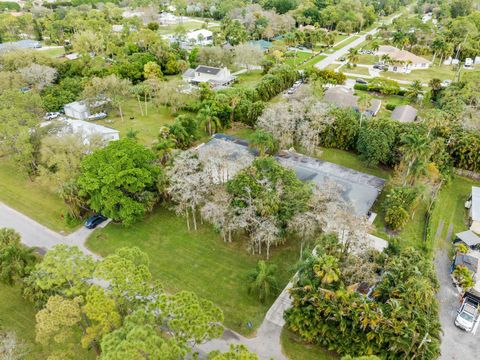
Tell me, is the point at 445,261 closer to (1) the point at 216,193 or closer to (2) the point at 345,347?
(2) the point at 345,347

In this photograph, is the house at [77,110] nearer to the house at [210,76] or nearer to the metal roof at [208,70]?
the house at [210,76]

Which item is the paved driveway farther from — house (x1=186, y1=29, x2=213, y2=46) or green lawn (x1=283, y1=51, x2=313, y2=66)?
house (x1=186, y1=29, x2=213, y2=46)

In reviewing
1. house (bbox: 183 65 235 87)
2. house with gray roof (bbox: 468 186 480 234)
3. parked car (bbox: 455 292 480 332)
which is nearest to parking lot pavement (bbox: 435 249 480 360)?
parked car (bbox: 455 292 480 332)

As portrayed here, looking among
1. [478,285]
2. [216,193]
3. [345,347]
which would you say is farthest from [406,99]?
[345,347]

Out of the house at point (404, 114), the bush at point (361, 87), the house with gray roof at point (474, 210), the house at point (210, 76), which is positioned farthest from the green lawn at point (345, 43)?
the house with gray roof at point (474, 210)

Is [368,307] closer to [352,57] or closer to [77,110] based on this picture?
[77,110]
